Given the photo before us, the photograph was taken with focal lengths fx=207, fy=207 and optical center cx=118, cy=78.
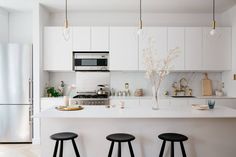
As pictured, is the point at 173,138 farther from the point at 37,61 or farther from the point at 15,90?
the point at 15,90

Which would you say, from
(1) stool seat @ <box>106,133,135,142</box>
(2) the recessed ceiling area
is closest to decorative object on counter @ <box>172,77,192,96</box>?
(2) the recessed ceiling area

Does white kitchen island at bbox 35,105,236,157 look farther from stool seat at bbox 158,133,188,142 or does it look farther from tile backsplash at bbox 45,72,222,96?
tile backsplash at bbox 45,72,222,96

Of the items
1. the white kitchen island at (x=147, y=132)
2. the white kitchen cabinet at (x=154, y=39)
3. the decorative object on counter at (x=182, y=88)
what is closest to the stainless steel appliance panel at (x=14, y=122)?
the white kitchen island at (x=147, y=132)

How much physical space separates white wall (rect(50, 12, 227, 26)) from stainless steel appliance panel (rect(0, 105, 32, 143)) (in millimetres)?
2015

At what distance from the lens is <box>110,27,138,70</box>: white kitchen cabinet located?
14.3ft

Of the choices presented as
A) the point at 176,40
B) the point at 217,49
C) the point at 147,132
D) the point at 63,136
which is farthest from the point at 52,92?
the point at 217,49

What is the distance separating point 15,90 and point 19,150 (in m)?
1.13

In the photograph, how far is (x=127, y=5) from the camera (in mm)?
4215

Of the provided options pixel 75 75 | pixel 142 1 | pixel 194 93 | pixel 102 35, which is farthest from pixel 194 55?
pixel 75 75

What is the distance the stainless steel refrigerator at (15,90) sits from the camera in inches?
159

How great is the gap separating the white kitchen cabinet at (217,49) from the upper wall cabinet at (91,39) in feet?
6.86

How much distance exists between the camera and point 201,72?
4754 mm

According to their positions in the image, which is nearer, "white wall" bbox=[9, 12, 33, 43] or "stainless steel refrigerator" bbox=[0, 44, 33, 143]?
"stainless steel refrigerator" bbox=[0, 44, 33, 143]

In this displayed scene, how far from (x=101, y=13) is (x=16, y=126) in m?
2.99
